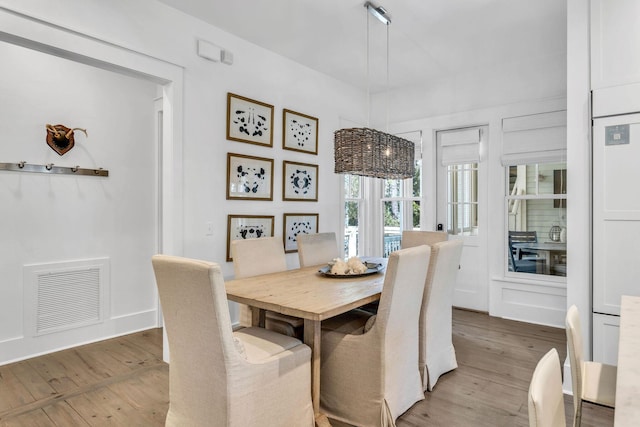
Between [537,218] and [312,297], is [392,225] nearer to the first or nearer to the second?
[537,218]

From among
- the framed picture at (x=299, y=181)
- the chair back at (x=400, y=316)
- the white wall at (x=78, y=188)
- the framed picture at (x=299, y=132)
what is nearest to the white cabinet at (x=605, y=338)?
the chair back at (x=400, y=316)

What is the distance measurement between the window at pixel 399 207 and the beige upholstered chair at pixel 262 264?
2.33 meters

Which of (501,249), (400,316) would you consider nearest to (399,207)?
(501,249)

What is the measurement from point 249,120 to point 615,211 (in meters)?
2.95

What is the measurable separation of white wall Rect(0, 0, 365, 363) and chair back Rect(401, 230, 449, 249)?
1.09 m

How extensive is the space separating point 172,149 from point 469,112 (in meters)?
3.32

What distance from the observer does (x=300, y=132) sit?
13.8ft

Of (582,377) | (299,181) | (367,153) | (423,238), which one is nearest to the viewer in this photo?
(582,377)

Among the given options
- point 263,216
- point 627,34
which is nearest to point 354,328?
point 263,216

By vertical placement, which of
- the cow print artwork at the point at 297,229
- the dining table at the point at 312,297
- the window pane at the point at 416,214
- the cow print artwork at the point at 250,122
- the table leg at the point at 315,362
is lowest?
the table leg at the point at 315,362

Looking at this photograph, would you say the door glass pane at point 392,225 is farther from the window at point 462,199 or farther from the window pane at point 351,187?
the window at point 462,199

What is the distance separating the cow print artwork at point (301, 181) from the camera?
13.6 ft

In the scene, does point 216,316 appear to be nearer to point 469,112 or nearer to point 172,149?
point 172,149

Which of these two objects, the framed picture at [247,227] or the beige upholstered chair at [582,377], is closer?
the beige upholstered chair at [582,377]
